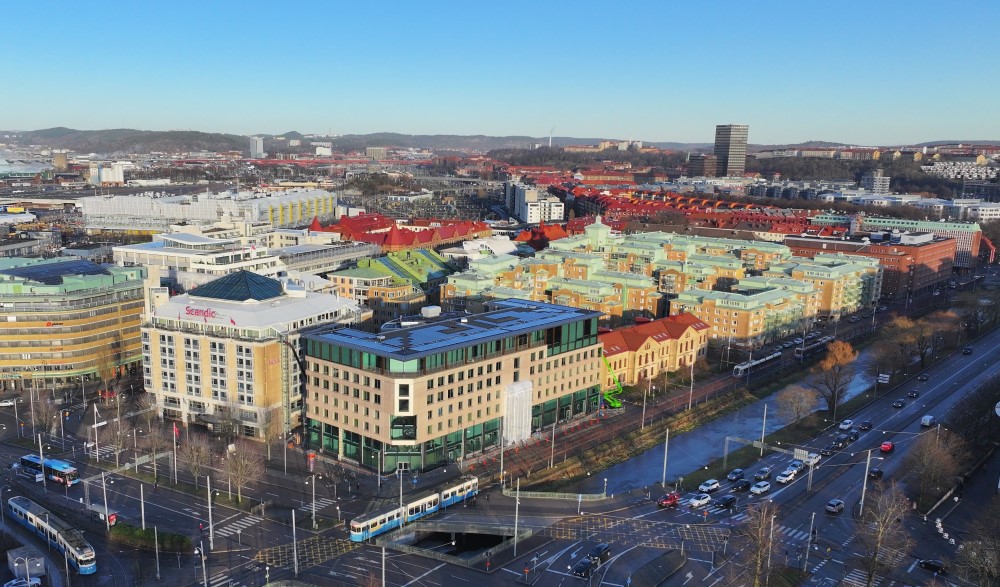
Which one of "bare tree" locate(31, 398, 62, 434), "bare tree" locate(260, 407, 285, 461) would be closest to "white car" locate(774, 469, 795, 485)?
Result: "bare tree" locate(260, 407, 285, 461)

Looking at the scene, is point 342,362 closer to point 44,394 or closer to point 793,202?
point 44,394

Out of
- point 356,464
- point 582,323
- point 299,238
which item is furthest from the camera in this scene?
point 299,238

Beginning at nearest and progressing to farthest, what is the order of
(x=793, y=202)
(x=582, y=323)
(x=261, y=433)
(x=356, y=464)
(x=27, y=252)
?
(x=356, y=464) < (x=261, y=433) < (x=582, y=323) < (x=27, y=252) < (x=793, y=202)

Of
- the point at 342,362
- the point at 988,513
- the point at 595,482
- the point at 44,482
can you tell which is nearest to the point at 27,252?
the point at 44,482

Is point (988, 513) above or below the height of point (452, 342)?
below

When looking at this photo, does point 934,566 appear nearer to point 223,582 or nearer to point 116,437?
point 223,582

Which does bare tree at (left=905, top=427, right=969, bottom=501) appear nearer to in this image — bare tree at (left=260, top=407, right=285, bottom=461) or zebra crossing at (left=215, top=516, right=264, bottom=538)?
zebra crossing at (left=215, top=516, right=264, bottom=538)
